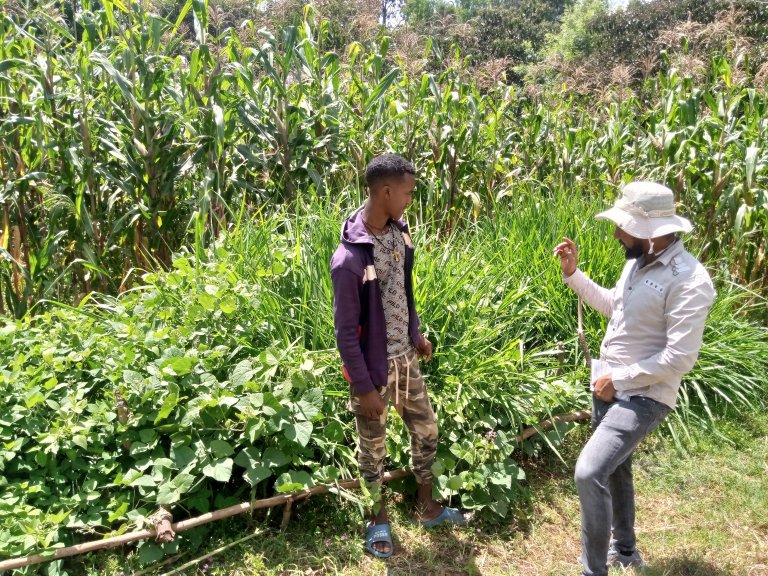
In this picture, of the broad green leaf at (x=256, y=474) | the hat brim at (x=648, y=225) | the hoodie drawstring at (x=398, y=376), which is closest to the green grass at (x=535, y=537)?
the broad green leaf at (x=256, y=474)

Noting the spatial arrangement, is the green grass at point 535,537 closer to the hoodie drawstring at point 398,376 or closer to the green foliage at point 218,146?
the hoodie drawstring at point 398,376

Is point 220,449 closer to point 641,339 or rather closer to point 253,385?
point 253,385

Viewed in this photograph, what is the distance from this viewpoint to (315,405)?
3.11m

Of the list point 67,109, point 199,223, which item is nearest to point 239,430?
point 199,223

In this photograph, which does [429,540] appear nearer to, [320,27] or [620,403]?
[620,403]

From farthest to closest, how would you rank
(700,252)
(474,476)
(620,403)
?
1. (700,252)
2. (474,476)
3. (620,403)

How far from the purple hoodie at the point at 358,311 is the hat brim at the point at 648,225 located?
96 centimetres

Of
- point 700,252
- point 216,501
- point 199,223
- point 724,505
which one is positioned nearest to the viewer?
point 216,501

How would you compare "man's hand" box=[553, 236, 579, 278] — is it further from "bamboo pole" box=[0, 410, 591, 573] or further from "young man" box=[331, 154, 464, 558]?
"bamboo pole" box=[0, 410, 591, 573]

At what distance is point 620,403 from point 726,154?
11.4 feet

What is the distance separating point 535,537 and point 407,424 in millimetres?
854

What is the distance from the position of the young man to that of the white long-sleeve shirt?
0.86 meters

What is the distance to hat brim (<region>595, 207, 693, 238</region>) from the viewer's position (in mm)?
2434

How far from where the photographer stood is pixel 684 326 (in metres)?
2.35
